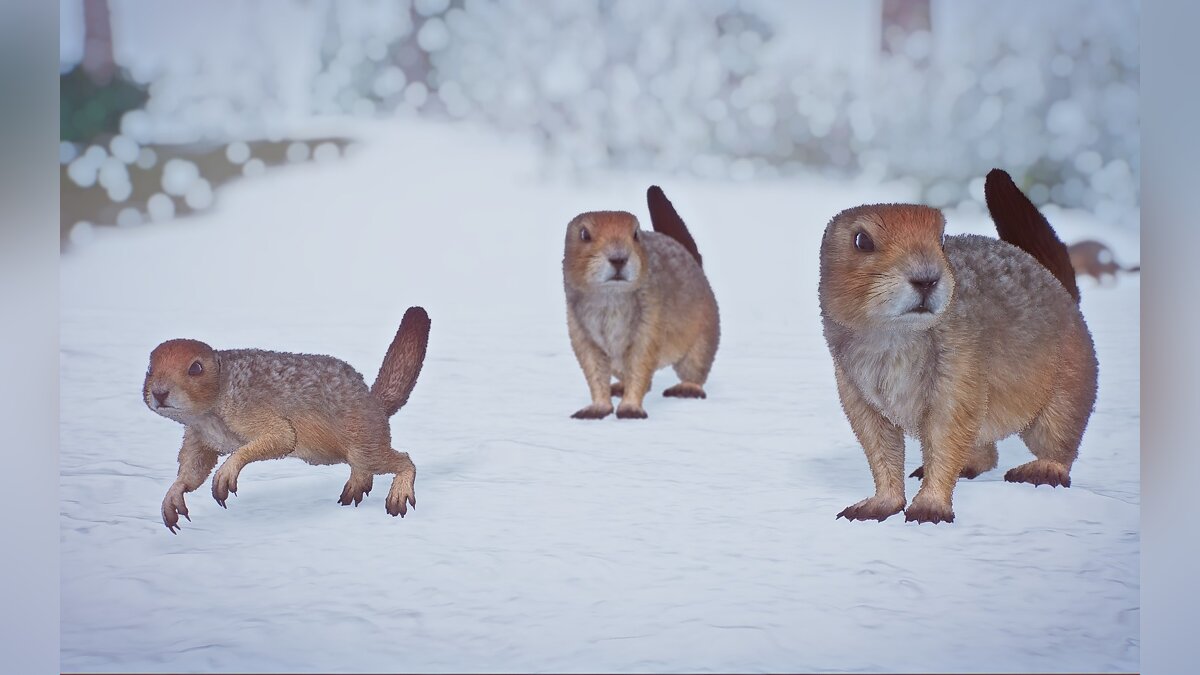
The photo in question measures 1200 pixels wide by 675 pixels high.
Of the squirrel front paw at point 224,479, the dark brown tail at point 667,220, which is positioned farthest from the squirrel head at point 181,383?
the dark brown tail at point 667,220

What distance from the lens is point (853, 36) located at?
3.72m

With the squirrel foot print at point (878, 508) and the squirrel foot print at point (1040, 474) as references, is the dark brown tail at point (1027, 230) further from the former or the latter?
the squirrel foot print at point (878, 508)

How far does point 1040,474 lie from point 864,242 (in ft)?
2.88

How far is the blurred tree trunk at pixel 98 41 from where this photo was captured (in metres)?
3.62

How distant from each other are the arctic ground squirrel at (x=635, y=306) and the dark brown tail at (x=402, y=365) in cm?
51

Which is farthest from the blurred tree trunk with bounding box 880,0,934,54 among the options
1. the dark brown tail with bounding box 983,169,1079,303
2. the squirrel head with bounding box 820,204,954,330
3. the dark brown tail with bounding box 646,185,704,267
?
the squirrel head with bounding box 820,204,954,330

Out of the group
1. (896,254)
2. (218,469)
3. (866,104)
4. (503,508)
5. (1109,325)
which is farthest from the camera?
(866,104)

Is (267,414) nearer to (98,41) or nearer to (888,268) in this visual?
(98,41)

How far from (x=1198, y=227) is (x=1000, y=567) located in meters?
1.27

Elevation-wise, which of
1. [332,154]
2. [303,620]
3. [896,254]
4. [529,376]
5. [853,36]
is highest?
[853,36]

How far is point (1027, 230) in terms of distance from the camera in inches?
131

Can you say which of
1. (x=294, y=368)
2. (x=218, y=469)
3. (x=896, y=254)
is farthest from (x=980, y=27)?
(x=218, y=469)

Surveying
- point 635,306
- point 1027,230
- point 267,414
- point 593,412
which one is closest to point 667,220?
point 635,306

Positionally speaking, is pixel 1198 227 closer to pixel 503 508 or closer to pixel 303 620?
pixel 503 508
